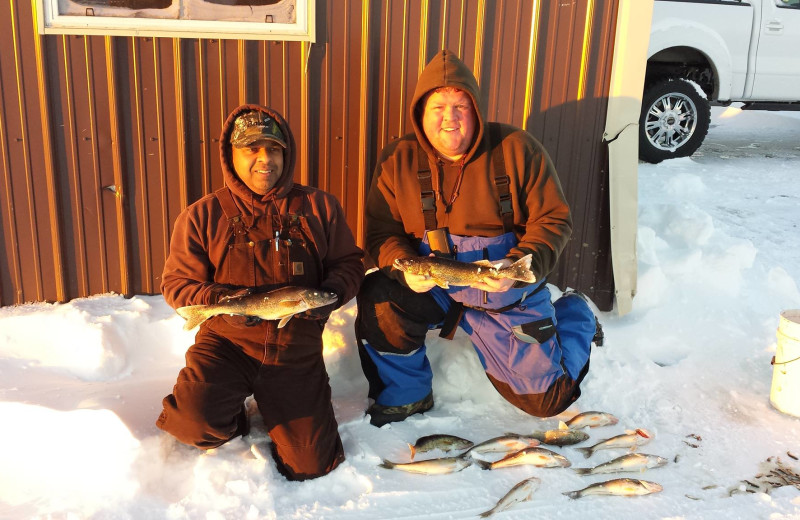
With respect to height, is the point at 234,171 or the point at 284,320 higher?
the point at 234,171

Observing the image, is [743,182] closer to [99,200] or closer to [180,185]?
[180,185]

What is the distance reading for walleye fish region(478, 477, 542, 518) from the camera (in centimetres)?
302

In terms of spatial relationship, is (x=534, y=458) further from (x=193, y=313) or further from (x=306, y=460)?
(x=193, y=313)

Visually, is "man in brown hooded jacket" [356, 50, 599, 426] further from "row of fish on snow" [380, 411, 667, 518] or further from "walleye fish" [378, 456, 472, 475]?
"walleye fish" [378, 456, 472, 475]

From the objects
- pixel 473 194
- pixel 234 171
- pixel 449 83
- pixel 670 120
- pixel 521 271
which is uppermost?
pixel 449 83

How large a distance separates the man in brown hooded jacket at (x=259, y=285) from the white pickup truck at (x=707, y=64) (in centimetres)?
558

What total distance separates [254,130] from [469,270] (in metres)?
1.34

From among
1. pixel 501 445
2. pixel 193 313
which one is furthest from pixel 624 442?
pixel 193 313

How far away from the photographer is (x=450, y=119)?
3.55 m

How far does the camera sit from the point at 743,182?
25.0 feet

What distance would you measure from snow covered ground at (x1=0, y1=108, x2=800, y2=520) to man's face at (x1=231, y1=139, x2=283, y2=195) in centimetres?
127

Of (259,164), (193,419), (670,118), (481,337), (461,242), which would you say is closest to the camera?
(193,419)

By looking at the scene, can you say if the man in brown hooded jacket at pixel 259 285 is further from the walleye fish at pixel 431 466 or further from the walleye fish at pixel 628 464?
the walleye fish at pixel 628 464

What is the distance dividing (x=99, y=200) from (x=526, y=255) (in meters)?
3.03
